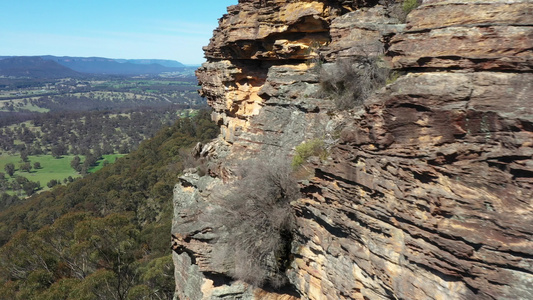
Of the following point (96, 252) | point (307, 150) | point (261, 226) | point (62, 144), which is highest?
point (307, 150)

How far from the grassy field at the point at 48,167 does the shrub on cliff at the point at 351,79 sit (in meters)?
92.5

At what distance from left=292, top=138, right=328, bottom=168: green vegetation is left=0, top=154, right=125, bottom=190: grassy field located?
9247 centimetres

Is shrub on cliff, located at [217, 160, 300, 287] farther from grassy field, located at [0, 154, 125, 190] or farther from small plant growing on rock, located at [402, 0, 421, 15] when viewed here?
grassy field, located at [0, 154, 125, 190]

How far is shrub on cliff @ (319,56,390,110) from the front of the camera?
9.98 meters

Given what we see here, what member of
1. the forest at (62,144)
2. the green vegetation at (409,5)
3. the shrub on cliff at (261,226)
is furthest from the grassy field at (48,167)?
the green vegetation at (409,5)

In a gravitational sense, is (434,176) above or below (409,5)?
below

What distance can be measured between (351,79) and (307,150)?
2.76 m

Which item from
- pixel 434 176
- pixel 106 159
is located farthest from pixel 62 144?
pixel 434 176

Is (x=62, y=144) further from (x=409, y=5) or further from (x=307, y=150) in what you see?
(x=409, y=5)

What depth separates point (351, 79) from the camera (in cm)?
1088

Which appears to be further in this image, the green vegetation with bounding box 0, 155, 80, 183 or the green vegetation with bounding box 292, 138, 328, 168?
the green vegetation with bounding box 0, 155, 80, 183

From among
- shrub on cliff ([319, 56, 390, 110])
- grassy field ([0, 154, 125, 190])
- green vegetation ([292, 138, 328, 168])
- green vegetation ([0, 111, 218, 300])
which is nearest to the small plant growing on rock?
shrub on cliff ([319, 56, 390, 110])

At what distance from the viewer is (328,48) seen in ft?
39.6

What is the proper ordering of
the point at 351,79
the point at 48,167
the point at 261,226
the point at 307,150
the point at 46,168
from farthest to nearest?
1. the point at 48,167
2. the point at 46,168
3. the point at 351,79
4. the point at 261,226
5. the point at 307,150
